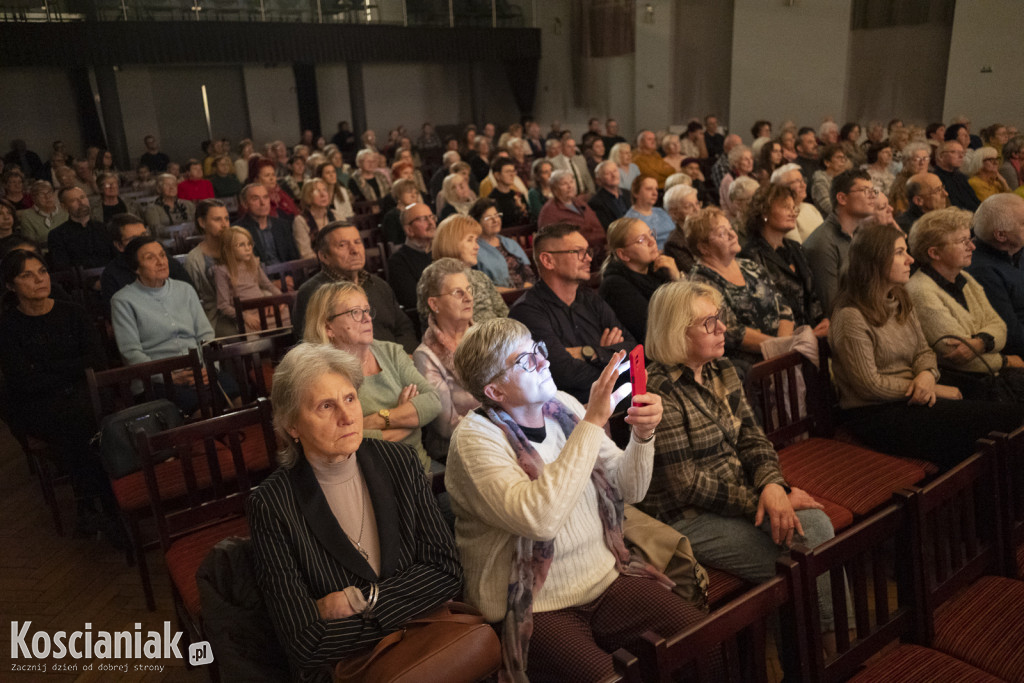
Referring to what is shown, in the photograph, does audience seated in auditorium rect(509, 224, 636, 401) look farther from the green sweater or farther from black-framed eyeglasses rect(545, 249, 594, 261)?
the green sweater

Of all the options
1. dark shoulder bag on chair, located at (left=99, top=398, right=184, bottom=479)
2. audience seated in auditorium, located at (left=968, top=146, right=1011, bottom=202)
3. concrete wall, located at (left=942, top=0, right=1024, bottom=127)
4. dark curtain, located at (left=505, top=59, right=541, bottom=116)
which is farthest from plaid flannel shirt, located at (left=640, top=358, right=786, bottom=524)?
dark curtain, located at (left=505, top=59, right=541, bottom=116)

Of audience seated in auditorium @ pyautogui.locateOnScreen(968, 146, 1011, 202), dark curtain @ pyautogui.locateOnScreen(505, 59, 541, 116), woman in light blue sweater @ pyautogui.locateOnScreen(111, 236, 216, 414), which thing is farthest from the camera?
dark curtain @ pyautogui.locateOnScreen(505, 59, 541, 116)

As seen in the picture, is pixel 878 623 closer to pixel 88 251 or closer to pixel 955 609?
pixel 955 609

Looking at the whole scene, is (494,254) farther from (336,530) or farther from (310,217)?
(336,530)

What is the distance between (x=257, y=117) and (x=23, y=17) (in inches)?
200

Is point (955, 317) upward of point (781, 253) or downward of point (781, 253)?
downward

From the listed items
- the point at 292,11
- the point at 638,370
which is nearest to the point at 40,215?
the point at 638,370

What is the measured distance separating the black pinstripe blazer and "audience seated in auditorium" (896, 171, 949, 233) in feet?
13.4

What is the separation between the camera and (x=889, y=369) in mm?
3033

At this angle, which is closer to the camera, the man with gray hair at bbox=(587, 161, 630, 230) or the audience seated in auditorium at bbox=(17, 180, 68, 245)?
the man with gray hair at bbox=(587, 161, 630, 230)

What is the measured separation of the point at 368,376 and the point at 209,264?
238 cm

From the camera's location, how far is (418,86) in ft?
56.1

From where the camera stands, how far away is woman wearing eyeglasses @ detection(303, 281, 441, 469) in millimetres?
2625
